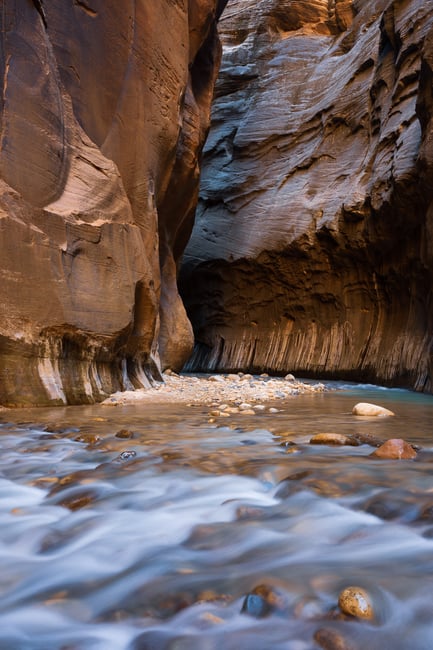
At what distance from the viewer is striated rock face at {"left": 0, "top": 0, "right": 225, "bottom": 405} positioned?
18.9 feet

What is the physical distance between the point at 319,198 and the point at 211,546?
15.6 metres

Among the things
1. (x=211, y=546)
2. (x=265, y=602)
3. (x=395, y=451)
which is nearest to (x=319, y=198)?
(x=395, y=451)

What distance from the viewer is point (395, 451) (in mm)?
2871

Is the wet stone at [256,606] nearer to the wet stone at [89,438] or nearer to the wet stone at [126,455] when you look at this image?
the wet stone at [126,455]

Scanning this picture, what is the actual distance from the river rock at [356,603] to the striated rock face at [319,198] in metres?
9.77

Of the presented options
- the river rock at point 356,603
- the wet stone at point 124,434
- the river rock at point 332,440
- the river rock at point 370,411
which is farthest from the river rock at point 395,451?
the river rock at point 370,411

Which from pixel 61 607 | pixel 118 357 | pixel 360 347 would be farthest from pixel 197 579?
pixel 360 347

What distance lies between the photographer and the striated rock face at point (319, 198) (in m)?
12.4

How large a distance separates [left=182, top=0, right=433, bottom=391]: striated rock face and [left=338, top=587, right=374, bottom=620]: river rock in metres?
9.77

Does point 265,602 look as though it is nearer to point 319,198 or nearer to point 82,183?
point 82,183

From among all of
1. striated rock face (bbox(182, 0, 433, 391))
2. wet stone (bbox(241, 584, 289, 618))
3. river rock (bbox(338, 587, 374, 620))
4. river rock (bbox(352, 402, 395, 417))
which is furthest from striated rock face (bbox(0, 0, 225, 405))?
striated rock face (bbox(182, 0, 433, 391))

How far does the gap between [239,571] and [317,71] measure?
1999 cm

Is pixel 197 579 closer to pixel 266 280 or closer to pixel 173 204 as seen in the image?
pixel 173 204

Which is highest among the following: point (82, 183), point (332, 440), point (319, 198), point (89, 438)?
point (319, 198)
